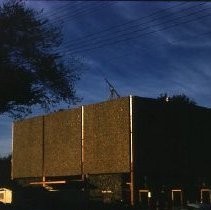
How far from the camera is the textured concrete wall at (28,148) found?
45.5 meters

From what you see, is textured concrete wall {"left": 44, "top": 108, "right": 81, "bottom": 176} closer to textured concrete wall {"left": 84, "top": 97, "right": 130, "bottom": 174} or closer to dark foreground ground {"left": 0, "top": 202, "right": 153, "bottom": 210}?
textured concrete wall {"left": 84, "top": 97, "right": 130, "bottom": 174}

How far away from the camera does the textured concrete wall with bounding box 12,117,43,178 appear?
1790 inches

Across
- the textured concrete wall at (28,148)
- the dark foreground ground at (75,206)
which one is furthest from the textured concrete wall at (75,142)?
the dark foreground ground at (75,206)

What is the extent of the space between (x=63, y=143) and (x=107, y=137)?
226 inches

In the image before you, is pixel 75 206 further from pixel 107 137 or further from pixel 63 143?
pixel 63 143

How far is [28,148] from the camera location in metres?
47.0

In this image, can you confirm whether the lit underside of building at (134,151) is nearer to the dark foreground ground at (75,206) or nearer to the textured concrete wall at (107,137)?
the textured concrete wall at (107,137)

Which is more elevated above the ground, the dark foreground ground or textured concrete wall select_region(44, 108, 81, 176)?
textured concrete wall select_region(44, 108, 81, 176)

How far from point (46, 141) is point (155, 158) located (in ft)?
37.2

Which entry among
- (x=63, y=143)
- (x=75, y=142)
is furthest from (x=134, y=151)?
(x=63, y=143)

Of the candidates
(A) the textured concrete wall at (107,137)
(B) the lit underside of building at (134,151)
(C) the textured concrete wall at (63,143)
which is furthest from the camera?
(C) the textured concrete wall at (63,143)

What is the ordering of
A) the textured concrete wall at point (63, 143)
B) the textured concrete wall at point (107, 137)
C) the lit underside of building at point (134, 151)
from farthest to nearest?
the textured concrete wall at point (63, 143)
the textured concrete wall at point (107, 137)
the lit underside of building at point (134, 151)

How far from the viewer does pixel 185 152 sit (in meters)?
38.9

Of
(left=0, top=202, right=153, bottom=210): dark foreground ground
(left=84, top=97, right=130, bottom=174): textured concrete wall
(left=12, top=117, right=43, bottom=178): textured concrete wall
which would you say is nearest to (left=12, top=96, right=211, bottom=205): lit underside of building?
(left=84, top=97, right=130, bottom=174): textured concrete wall
